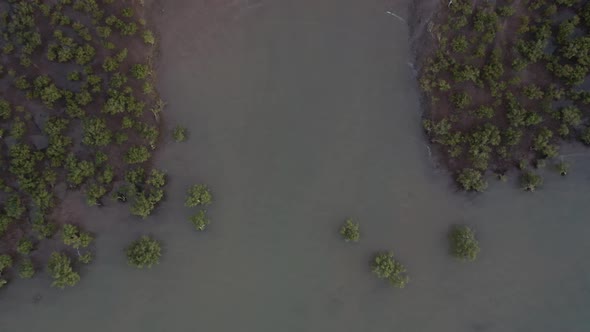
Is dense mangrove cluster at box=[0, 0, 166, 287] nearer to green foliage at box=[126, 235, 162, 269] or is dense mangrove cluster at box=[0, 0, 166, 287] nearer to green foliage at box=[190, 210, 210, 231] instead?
green foliage at box=[126, 235, 162, 269]

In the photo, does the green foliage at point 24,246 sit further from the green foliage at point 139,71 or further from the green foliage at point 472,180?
the green foliage at point 472,180

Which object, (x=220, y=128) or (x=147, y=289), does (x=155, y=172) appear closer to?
(x=220, y=128)

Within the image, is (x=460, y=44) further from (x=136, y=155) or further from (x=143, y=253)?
(x=143, y=253)

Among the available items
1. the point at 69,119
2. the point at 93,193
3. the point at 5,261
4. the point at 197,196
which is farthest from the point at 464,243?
the point at 5,261

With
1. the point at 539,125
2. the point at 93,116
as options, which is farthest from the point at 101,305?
the point at 539,125

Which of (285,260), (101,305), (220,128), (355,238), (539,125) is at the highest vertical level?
(539,125)

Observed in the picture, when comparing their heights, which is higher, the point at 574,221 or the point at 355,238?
the point at 574,221

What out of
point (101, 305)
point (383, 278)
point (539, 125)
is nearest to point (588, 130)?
point (539, 125)
